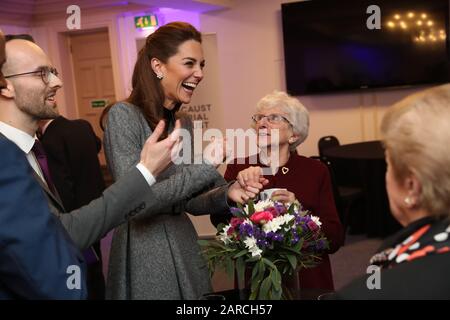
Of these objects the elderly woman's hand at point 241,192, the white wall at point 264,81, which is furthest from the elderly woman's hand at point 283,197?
the white wall at point 264,81

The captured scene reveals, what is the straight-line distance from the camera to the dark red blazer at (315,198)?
213 centimetres

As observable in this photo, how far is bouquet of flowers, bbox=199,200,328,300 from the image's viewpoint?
147cm

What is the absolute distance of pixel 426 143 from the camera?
96 centimetres

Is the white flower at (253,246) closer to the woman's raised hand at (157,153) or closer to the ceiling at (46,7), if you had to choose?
the woman's raised hand at (157,153)

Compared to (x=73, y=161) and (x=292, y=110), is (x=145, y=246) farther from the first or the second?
(x=73, y=161)

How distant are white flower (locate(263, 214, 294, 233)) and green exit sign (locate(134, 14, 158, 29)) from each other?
6.11 m

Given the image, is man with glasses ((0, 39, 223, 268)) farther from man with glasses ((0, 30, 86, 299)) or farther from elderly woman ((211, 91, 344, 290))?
elderly woman ((211, 91, 344, 290))

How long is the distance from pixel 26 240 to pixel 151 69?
0.95m

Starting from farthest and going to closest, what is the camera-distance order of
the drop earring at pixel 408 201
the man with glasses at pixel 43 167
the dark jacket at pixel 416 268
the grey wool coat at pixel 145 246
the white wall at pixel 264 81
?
the white wall at pixel 264 81, the grey wool coat at pixel 145 246, the man with glasses at pixel 43 167, the drop earring at pixel 408 201, the dark jacket at pixel 416 268

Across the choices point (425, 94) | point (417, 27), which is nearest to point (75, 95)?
point (417, 27)

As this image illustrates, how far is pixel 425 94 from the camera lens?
102cm

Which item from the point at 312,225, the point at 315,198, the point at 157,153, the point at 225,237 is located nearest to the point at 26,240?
the point at 157,153

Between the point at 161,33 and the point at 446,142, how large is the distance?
48.3 inches

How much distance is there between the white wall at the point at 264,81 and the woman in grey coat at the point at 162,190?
16.2ft
